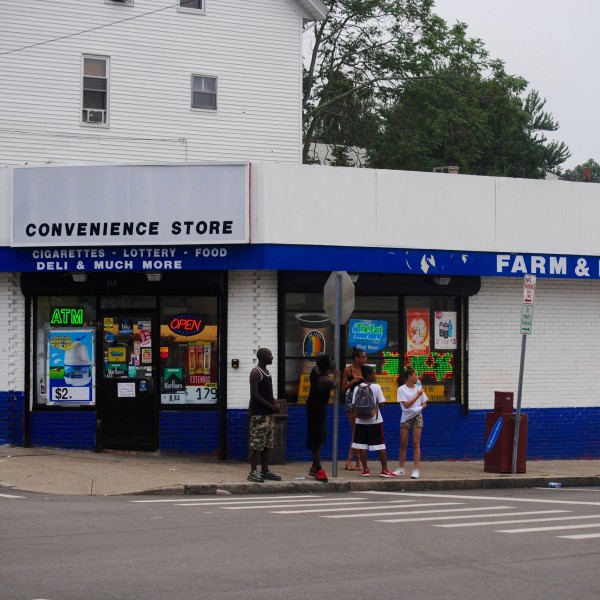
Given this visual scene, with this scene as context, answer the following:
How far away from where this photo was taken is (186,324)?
64.7 feet

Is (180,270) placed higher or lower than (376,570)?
higher

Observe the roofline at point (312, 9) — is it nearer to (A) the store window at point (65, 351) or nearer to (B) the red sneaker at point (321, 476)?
(A) the store window at point (65, 351)

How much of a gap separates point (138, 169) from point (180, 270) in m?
1.77

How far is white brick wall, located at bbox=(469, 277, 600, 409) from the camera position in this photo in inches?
830

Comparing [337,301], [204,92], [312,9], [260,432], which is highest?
[312,9]

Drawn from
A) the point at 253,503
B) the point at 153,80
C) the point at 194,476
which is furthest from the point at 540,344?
the point at 153,80

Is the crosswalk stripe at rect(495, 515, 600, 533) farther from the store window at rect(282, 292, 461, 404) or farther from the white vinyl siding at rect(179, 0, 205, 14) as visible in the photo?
the white vinyl siding at rect(179, 0, 205, 14)

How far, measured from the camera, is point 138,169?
1898 centimetres

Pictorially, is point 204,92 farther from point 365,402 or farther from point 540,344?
point 365,402

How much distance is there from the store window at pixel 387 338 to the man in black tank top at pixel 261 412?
3.56 m

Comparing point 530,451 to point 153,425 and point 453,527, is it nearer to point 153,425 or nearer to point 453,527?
point 153,425

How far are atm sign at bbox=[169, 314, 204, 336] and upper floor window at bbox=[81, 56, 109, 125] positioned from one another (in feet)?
37.1

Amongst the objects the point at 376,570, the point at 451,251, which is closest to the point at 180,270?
the point at 451,251

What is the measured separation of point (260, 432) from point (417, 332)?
5452 mm
